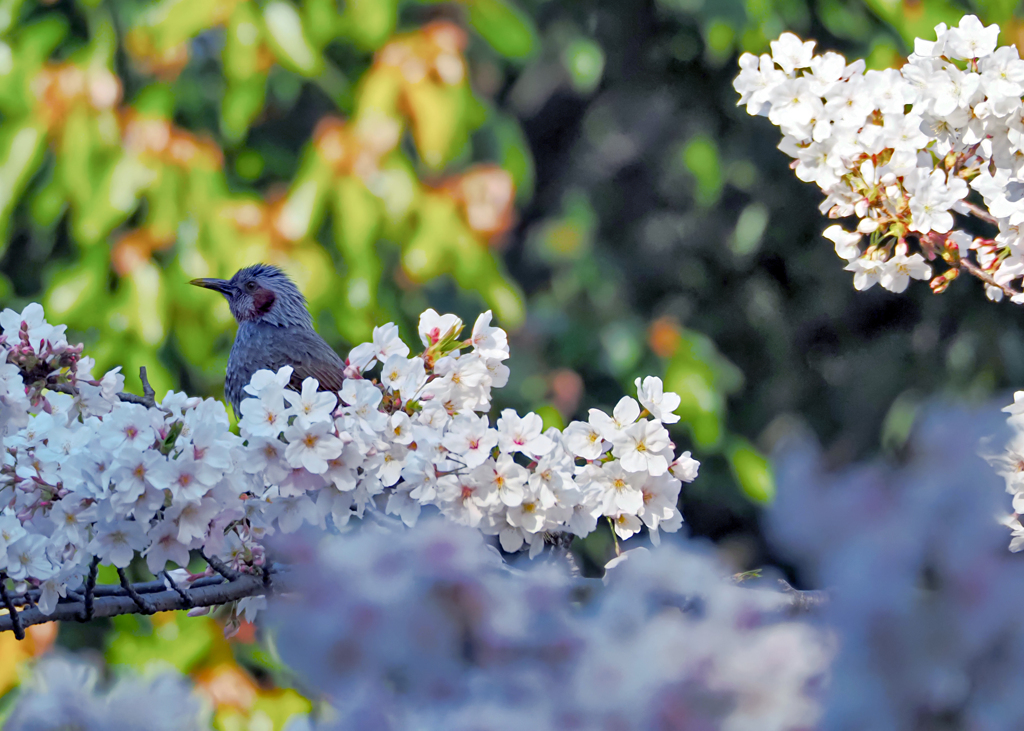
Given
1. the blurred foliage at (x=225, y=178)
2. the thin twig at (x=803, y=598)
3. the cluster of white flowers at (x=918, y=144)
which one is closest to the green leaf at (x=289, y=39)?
the blurred foliage at (x=225, y=178)

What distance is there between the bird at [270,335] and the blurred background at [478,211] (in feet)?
0.66

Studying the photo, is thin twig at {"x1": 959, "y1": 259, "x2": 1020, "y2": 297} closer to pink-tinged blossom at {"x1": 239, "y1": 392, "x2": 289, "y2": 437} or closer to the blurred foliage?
pink-tinged blossom at {"x1": 239, "y1": 392, "x2": 289, "y2": 437}

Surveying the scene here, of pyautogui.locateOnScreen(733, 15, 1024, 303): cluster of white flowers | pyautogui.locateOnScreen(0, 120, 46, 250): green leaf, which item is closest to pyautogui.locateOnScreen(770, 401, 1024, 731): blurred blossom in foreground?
pyautogui.locateOnScreen(733, 15, 1024, 303): cluster of white flowers

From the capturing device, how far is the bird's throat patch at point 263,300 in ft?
6.82

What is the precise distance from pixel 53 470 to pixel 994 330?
2834 mm

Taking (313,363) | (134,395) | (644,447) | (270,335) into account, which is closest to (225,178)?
(270,335)

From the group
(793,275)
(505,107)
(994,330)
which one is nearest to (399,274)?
(505,107)

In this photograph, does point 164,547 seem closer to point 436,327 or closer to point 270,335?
point 436,327

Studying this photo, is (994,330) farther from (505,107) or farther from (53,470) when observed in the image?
(53,470)

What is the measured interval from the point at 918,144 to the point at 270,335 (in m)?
1.24

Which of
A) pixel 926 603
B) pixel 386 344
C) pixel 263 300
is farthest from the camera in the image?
pixel 263 300

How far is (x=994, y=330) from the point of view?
2.96 m

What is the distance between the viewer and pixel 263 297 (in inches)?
82.1

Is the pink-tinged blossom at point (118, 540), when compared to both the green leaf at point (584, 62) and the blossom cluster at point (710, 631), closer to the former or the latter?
the blossom cluster at point (710, 631)
